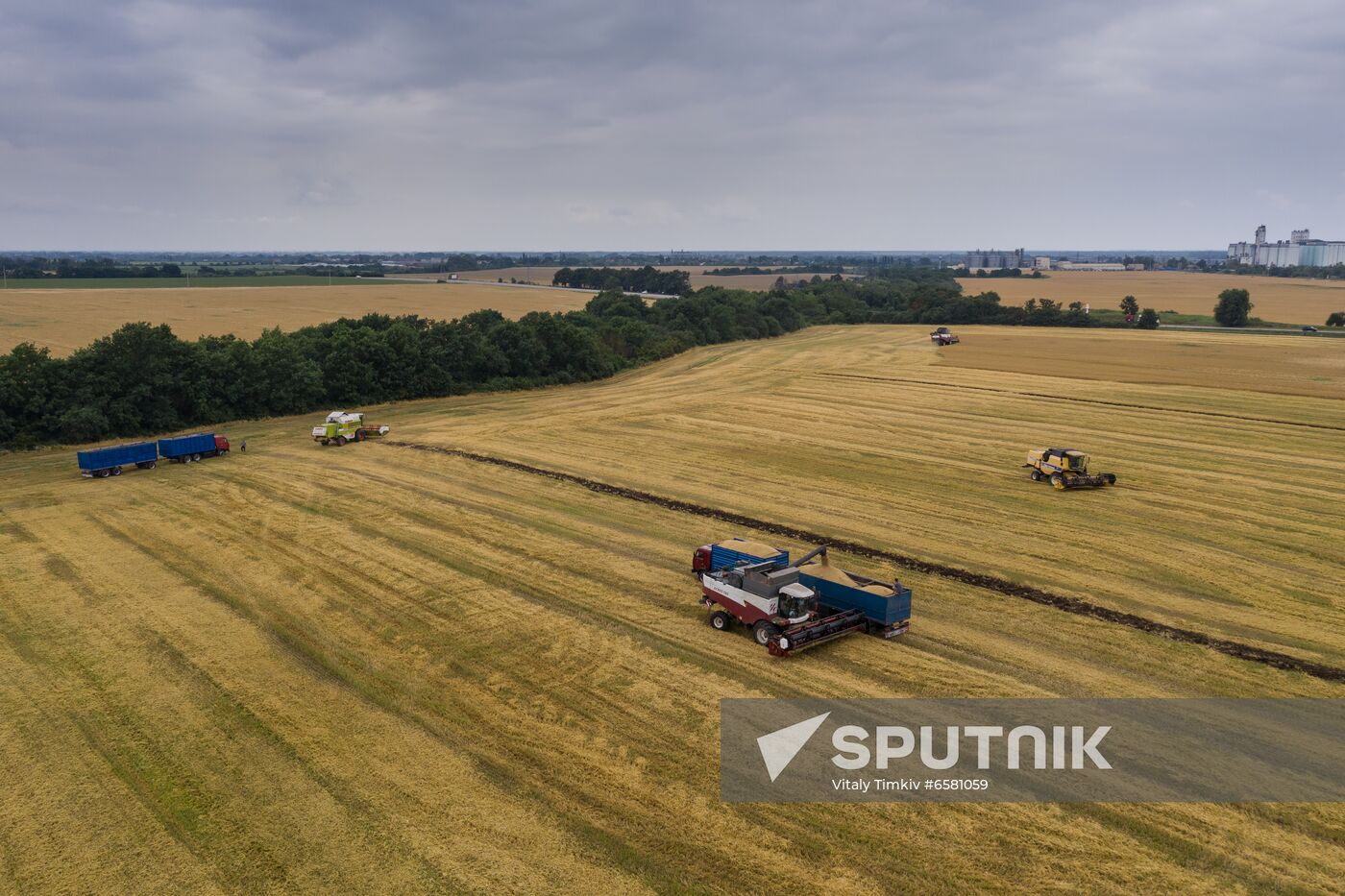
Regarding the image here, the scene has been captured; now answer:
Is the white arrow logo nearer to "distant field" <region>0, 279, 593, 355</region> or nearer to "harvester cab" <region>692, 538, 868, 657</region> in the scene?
"harvester cab" <region>692, 538, 868, 657</region>

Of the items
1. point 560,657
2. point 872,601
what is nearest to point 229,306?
point 560,657

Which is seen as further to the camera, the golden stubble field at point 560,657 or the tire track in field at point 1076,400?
the tire track in field at point 1076,400

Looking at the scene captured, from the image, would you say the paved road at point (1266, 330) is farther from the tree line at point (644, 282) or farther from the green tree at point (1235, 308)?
the tree line at point (644, 282)

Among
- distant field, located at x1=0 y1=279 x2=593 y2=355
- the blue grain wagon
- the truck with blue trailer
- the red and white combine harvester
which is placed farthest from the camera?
distant field, located at x1=0 y1=279 x2=593 y2=355

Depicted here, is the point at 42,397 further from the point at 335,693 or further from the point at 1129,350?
the point at 1129,350

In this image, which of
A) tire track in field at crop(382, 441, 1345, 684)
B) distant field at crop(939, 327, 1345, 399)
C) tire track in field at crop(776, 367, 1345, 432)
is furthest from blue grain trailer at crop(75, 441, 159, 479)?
distant field at crop(939, 327, 1345, 399)

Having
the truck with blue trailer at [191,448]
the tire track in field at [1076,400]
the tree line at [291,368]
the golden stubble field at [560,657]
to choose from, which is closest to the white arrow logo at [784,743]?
the golden stubble field at [560,657]

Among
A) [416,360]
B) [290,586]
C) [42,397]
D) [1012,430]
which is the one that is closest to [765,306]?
[416,360]
